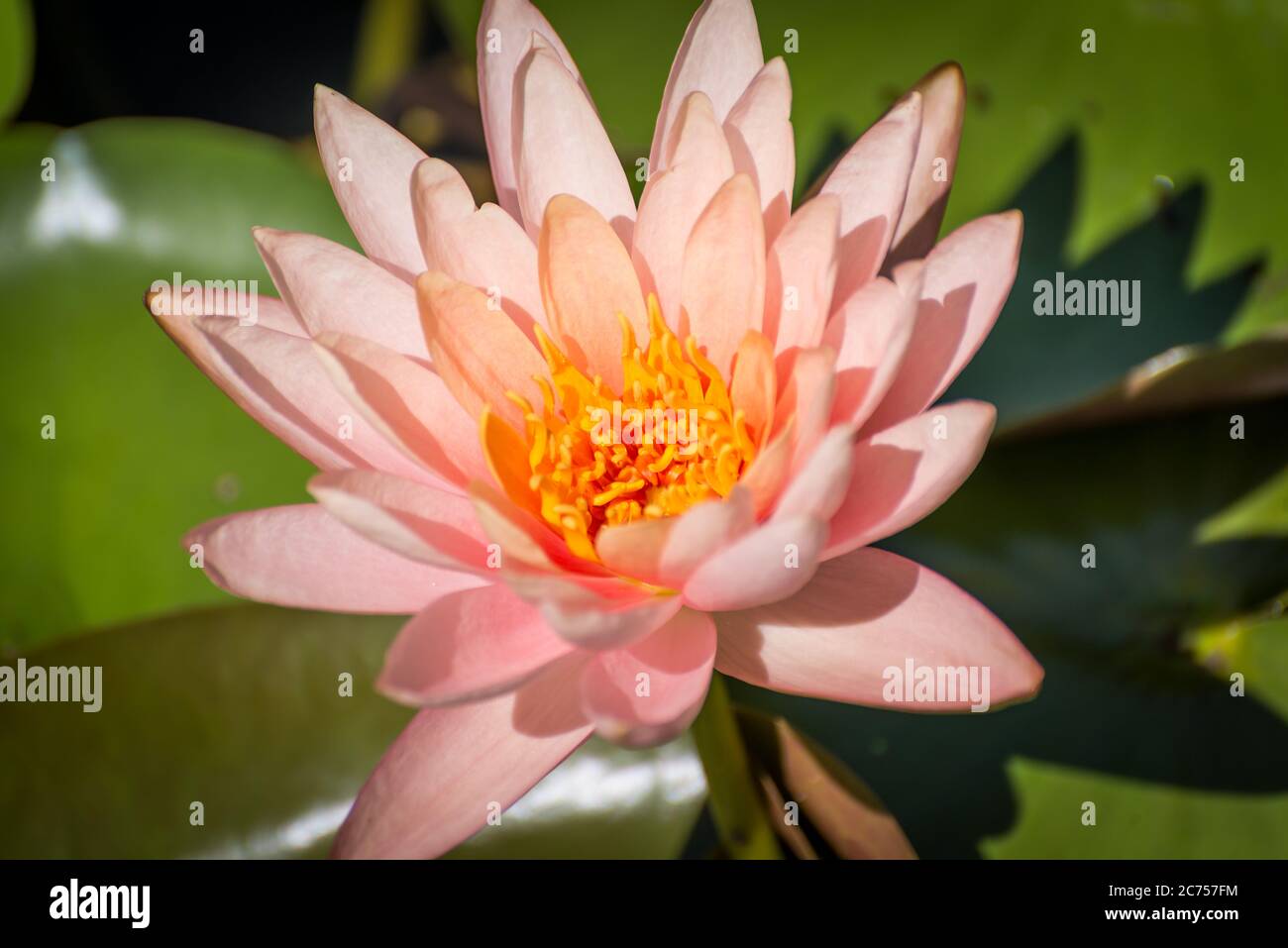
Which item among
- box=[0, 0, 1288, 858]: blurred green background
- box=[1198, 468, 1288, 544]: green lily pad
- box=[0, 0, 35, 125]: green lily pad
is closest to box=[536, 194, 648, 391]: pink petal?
box=[0, 0, 1288, 858]: blurred green background

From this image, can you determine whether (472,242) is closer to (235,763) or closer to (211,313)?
(211,313)

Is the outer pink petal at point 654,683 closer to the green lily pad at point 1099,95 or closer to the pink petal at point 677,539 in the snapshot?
the pink petal at point 677,539

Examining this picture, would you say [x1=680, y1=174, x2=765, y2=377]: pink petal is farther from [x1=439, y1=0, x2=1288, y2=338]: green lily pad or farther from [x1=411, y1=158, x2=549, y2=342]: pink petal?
[x1=439, y1=0, x2=1288, y2=338]: green lily pad

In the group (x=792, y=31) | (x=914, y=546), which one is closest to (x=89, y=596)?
(x=914, y=546)

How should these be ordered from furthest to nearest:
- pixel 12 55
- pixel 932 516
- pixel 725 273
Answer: pixel 12 55, pixel 932 516, pixel 725 273

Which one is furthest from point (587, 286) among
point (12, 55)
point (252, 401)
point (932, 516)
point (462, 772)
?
point (12, 55)

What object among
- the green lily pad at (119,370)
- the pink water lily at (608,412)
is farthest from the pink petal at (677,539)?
the green lily pad at (119,370)
